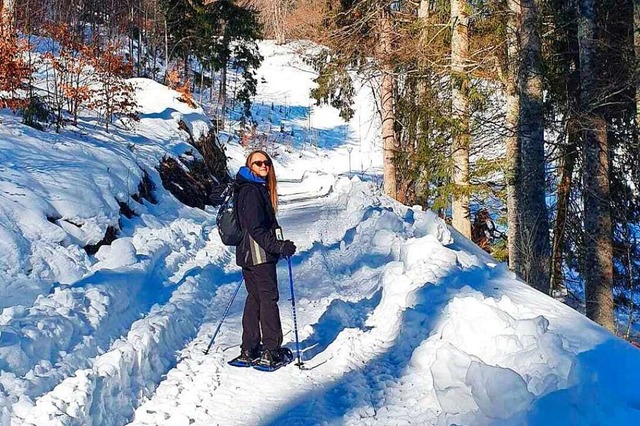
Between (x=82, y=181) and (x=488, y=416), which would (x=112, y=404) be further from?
(x=82, y=181)

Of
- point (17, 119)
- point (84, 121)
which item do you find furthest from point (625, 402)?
point (84, 121)

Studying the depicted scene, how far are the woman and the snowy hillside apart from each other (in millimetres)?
294

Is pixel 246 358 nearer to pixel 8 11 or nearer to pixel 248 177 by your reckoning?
pixel 248 177

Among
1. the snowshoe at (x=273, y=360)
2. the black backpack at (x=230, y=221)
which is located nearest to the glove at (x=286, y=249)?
the black backpack at (x=230, y=221)

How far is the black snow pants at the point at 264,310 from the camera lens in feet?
17.1

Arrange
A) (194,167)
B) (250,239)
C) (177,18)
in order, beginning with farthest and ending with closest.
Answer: (177,18) → (194,167) → (250,239)

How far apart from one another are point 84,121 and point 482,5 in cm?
1033

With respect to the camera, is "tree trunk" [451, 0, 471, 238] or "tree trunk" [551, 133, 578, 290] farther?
"tree trunk" [551, 133, 578, 290]

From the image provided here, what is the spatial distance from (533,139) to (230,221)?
22.0 feet

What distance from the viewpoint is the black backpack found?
524 centimetres

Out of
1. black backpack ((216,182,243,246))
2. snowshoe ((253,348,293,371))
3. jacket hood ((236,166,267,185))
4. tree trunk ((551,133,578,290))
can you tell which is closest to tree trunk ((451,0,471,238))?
tree trunk ((551,133,578,290))

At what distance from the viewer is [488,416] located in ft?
11.4

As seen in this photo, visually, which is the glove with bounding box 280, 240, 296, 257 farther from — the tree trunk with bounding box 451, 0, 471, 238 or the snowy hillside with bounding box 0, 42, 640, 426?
the tree trunk with bounding box 451, 0, 471, 238

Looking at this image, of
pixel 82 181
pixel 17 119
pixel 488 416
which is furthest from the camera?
pixel 17 119
